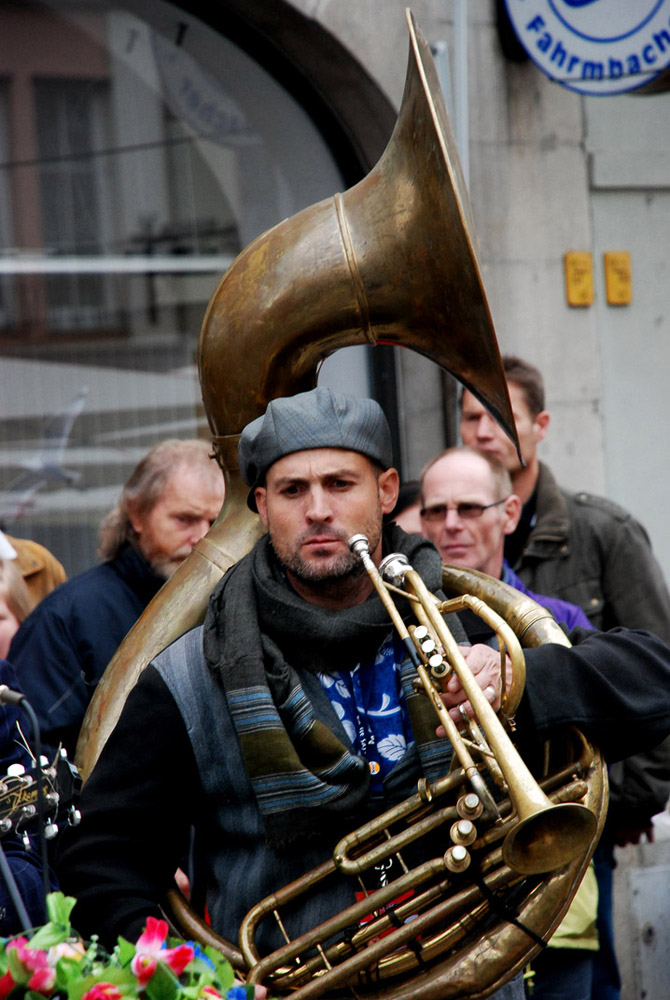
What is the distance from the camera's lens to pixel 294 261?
9.44ft

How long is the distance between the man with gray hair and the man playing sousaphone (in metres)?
0.92

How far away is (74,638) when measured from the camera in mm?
3584

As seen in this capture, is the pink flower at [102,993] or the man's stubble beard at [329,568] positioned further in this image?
the man's stubble beard at [329,568]

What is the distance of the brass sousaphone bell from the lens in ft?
9.11

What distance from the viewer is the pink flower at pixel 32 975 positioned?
66.4 inches

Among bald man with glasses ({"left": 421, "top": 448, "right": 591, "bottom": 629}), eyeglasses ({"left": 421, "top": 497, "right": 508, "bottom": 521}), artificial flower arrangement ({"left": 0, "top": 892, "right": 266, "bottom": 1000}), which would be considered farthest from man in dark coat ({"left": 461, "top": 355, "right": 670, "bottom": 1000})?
artificial flower arrangement ({"left": 0, "top": 892, "right": 266, "bottom": 1000})

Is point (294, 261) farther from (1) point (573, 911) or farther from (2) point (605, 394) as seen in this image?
(2) point (605, 394)

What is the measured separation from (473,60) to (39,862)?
382cm

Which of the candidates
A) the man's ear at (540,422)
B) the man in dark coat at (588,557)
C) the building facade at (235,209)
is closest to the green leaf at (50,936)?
the man in dark coat at (588,557)

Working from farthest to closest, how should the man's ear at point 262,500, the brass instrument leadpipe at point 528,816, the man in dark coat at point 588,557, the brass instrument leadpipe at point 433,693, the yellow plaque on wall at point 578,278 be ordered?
the yellow plaque on wall at point 578,278 < the man in dark coat at point 588,557 < the man's ear at point 262,500 < the brass instrument leadpipe at point 433,693 < the brass instrument leadpipe at point 528,816

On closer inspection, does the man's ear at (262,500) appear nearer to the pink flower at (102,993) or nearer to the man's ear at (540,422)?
the pink flower at (102,993)

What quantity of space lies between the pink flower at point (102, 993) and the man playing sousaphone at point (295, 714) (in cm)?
69

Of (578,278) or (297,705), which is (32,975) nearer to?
(297,705)

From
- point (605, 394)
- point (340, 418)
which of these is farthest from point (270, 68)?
point (340, 418)
